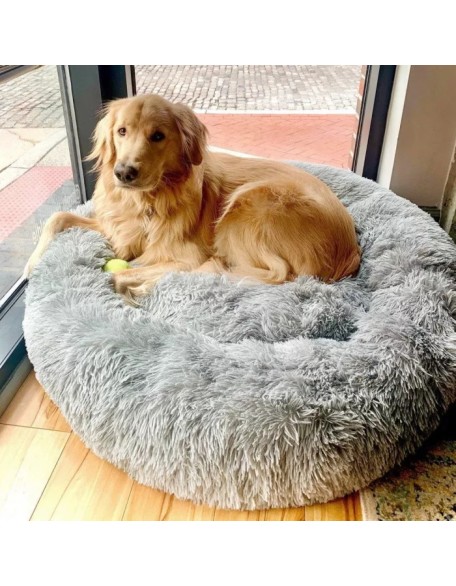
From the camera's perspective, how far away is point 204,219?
2.01 metres

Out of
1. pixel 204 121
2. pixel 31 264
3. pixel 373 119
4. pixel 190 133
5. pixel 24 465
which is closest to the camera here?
pixel 24 465

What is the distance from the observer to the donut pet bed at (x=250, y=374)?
1.26 m

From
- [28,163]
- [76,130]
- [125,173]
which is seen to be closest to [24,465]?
[125,173]

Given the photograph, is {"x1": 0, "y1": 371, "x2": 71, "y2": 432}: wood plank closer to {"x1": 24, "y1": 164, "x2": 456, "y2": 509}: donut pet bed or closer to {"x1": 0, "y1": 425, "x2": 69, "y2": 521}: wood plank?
{"x1": 0, "y1": 425, "x2": 69, "y2": 521}: wood plank

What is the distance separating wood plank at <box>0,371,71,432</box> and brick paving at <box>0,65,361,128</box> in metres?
0.94

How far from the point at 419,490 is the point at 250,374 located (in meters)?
0.51

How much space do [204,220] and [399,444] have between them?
1069mm

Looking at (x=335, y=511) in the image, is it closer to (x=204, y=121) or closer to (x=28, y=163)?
(x=204, y=121)

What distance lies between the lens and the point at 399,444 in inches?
52.6

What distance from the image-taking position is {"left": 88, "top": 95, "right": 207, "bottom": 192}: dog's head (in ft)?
5.47

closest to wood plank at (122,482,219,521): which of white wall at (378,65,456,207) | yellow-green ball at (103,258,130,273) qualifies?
yellow-green ball at (103,258,130,273)

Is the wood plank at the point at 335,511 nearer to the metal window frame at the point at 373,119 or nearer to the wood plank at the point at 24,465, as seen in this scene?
the wood plank at the point at 24,465
